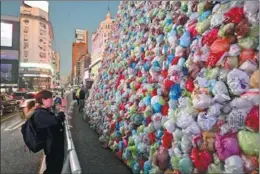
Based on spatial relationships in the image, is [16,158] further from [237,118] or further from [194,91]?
[237,118]

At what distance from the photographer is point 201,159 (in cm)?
230

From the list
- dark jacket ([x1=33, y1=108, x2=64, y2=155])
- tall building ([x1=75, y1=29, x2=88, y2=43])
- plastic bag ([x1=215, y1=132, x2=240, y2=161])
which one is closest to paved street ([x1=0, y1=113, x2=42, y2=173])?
dark jacket ([x1=33, y1=108, x2=64, y2=155])

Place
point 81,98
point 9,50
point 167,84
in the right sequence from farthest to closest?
point 81,98
point 9,50
point 167,84

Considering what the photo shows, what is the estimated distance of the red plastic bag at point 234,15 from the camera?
213 cm

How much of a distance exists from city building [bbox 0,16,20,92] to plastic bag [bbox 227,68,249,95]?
104 inches

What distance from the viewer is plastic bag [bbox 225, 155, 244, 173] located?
6.38ft

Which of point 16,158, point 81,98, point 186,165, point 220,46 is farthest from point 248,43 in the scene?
point 81,98

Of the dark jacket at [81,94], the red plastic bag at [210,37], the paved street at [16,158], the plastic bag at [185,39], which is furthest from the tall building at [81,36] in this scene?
the dark jacket at [81,94]

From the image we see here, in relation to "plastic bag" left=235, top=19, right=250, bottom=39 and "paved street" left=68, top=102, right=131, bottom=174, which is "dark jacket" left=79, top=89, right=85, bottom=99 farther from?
"plastic bag" left=235, top=19, right=250, bottom=39

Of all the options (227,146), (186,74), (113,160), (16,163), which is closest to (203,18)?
(186,74)

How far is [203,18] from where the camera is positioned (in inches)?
102

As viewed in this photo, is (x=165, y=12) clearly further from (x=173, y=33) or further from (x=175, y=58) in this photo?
(x=175, y=58)

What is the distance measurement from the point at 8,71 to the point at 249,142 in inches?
156

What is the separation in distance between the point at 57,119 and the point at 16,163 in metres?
2.61
